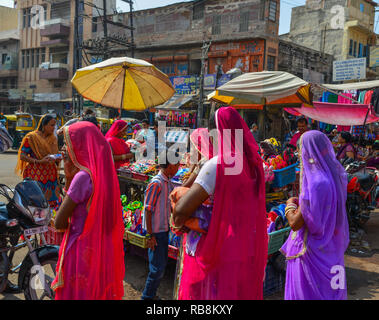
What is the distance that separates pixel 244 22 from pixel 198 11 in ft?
11.8

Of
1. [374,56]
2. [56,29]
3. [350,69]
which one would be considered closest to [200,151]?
[350,69]

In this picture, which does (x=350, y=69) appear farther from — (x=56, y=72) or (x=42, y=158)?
(x=56, y=72)

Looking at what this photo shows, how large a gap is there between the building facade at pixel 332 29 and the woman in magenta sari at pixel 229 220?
25.9 m

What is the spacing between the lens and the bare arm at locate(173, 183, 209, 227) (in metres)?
1.89

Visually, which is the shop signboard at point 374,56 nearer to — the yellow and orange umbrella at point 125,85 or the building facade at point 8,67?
the yellow and orange umbrella at point 125,85

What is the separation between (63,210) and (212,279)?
1021mm

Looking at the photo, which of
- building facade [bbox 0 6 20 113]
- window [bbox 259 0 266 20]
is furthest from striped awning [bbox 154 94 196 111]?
building facade [bbox 0 6 20 113]

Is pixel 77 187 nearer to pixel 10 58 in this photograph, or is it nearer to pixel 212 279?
pixel 212 279

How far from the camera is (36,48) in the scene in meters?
32.8

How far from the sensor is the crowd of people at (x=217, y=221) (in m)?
1.96

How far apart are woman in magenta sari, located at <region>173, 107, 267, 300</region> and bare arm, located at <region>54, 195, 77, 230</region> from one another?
0.69 metres

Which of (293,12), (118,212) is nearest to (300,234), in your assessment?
(118,212)

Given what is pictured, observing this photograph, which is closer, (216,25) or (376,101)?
(376,101)

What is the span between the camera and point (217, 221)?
1.93 metres
